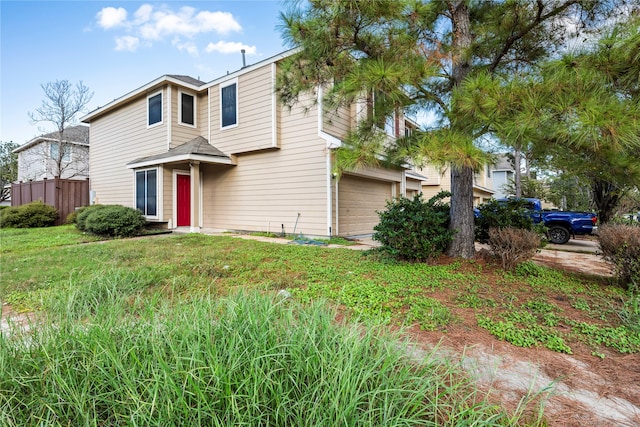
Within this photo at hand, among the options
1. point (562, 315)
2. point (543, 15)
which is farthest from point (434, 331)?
point (543, 15)

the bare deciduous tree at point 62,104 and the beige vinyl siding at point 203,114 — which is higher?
the bare deciduous tree at point 62,104

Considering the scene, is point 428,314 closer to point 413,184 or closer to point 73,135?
point 413,184

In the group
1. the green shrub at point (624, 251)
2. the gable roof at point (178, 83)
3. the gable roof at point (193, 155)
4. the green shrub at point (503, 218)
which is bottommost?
the green shrub at point (624, 251)

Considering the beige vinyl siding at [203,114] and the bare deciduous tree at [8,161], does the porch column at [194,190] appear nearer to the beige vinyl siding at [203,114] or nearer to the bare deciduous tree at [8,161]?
the beige vinyl siding at [203,114]

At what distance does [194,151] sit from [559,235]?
37.7 feet

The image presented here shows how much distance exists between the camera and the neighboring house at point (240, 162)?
28.6ft

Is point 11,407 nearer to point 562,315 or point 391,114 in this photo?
point 562,315

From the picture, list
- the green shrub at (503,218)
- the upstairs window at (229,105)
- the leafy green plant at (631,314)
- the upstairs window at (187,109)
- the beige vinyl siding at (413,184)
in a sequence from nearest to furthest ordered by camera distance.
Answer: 1. the leafy green plant at (631,314)
2. the green shrub at (503,218)
3. the upstairs window at (229,105)
4. the upstairs window at (187,109)
5. the beige vinyl siding at (413,184)

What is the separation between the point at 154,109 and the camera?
1125 cm

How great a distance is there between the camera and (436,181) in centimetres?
1778

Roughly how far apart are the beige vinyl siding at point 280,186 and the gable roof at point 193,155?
0.67 meters

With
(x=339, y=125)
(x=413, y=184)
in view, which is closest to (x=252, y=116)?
(x=339, y=125)

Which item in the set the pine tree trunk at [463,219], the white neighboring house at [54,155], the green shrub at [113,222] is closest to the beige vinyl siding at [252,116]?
the green shrub at [113,222]

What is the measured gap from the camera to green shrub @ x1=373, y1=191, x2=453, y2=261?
4.92 metres
